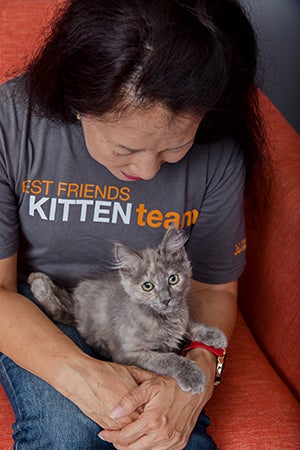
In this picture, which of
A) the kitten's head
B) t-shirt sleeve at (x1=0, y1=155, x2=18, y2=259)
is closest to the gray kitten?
the kitten's head

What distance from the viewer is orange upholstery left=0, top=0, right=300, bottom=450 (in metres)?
1.40

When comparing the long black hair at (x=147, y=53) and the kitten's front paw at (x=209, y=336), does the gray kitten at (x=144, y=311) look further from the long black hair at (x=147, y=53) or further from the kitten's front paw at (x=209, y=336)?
the long black hair at (x=147, y=53)

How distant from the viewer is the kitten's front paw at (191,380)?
1.26 m

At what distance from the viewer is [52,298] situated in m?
1.42

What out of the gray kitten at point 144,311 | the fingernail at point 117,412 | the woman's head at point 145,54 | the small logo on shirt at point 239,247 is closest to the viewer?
the woman's head at point 145,54

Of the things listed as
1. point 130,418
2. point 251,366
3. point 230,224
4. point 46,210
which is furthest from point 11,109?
point 251,366

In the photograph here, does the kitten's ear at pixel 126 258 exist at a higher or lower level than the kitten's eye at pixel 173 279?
higher

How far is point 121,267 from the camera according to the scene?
135 cm

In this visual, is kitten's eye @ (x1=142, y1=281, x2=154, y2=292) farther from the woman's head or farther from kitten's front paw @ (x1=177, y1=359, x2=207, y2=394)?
the woman's head

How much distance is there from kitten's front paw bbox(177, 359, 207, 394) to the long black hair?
0.52 metres

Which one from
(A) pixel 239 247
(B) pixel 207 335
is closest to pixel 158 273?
(B) pixel 207 335

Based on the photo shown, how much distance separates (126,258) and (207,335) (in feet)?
0.87

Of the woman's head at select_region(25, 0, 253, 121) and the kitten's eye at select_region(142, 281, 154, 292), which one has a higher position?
the woman's head at select_region(25, 0, 253, 121)

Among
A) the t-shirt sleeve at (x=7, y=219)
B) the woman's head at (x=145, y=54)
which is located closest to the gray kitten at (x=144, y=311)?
the t-shirt sleeve at (x=7, y=219)
